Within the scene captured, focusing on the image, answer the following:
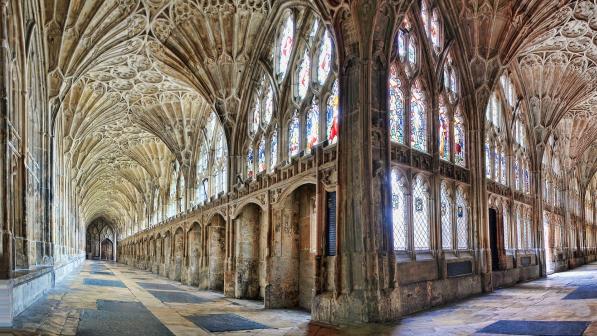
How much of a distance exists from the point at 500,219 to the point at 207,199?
49.8 ft

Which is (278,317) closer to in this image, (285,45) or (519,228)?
(285,45)

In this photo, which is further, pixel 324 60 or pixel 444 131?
pixel 444 131

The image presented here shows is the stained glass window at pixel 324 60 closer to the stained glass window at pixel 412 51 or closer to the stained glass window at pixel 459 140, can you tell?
the stained glass window at pixel 412 51

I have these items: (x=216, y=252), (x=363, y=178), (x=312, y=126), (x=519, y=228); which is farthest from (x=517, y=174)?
(x=216, y=252)

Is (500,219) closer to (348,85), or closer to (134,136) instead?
(348,85)

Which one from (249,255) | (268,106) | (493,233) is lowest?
(249,255)

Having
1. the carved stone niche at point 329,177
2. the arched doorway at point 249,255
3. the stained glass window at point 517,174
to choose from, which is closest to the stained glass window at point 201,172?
the arched doorway at point 249,255

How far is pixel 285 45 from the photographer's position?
63.3 feet

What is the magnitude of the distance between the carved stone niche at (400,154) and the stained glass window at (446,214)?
2.54m

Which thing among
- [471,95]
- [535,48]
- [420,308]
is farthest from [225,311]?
[535,48]

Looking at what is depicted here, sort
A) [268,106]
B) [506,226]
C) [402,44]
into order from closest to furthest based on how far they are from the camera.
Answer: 1. [402,44]
2. [268,106]
3. [506,226]

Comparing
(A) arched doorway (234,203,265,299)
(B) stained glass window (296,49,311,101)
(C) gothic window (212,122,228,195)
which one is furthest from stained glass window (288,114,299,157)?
(C) gothic window (212,122,228,195)

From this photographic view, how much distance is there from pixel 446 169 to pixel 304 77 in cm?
589

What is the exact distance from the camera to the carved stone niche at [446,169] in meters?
15.9
